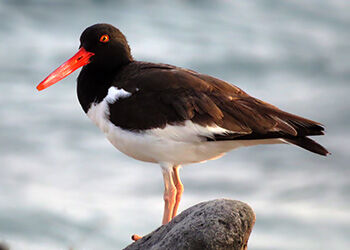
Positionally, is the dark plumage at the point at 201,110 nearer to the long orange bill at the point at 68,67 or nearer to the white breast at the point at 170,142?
the white breast at the point at 170,142

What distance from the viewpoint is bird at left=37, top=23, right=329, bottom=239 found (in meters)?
7.40

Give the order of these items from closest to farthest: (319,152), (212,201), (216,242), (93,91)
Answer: (216,242) → (212,201) → (319,152) → (93,91)

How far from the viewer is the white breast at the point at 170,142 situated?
739 centimetres

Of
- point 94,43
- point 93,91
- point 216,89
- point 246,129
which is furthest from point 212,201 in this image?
point 94,43

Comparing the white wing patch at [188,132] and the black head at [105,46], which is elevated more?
the black head at [105,46]

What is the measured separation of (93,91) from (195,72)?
54.5 inches

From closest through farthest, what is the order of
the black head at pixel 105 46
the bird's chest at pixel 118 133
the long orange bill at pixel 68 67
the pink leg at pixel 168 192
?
the bird's chest at pixel 118 133 → the pink leg at pixel 168 192 → the black head at pixel 105 46 → the long orange bill at pixel 68 67

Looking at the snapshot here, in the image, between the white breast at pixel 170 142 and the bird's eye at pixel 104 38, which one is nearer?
the white breast at pixel 170 142

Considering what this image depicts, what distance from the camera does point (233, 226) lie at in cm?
641

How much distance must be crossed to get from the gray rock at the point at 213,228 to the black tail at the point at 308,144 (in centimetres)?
122

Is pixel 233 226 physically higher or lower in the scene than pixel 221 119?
lower

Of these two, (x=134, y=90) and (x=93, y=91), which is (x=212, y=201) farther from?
(x=93, y=91)

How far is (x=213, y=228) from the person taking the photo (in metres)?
6.36

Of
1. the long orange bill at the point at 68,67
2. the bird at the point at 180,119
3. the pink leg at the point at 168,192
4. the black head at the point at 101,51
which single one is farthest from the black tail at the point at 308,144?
the long orange bill at the point at 68,67
